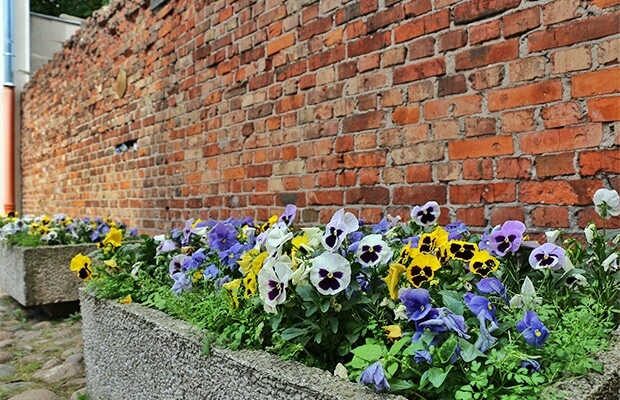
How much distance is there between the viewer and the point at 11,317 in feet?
13.4

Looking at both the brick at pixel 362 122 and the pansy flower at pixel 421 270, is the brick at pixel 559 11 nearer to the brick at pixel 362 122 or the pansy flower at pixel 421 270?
the brick at pixel 362 122

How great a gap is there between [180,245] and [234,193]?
1009 millimetres

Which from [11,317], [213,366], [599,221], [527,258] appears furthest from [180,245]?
[11,317]

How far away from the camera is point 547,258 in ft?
4.53

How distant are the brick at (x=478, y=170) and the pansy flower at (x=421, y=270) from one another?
935mm

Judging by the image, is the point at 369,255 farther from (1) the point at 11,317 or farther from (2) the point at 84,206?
(2) the point at 84,206

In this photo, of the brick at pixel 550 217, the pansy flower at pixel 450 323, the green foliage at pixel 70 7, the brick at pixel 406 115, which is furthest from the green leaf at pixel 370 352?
the green foliage at pixel 70 7

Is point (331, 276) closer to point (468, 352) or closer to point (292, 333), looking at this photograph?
point (292, 333)

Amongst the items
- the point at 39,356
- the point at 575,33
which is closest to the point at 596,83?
the point at 575,33

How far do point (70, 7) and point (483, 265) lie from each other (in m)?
16.9

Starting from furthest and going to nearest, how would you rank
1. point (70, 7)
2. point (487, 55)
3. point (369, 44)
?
1. point (70, 7)
2. point (369, 44)
3. point (487, 55)

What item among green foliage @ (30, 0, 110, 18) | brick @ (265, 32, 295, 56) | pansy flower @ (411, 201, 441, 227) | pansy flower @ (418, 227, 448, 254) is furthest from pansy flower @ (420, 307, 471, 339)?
green foliage @ (30, 0, 110, 18)

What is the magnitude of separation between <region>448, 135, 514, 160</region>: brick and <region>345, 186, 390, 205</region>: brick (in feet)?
1.30

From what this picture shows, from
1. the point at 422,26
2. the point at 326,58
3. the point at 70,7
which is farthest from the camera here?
the point at 70,7
